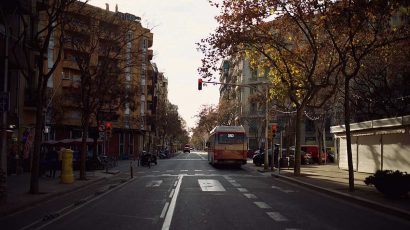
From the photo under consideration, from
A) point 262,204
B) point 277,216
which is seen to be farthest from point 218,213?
point 262,204

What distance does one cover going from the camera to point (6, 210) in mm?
12117

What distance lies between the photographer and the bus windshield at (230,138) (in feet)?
122

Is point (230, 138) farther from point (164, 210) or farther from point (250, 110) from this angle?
point (250, 110)

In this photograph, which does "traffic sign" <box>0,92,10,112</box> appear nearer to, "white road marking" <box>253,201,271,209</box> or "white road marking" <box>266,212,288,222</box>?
"white road marking" <box>253,201,271,209</box>

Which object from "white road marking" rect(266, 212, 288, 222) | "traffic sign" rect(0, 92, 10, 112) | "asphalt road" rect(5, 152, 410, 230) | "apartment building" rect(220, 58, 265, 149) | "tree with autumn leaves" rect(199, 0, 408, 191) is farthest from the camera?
"apartment building" rect(220, 58, 265, 149)

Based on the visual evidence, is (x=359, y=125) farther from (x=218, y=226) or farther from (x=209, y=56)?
(x=218, y=226)

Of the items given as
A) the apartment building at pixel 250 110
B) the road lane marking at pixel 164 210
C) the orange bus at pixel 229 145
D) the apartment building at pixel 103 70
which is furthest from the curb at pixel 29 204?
the apartment building at pixel 250 110

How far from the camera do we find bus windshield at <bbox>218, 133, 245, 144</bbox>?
3706 cm

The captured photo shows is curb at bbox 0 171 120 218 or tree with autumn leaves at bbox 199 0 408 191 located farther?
tree with autumn leaves at bbox 199 0 408 191

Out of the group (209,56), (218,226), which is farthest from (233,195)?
(209,56)

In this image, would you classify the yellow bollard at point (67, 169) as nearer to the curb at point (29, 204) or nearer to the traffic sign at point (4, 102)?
the curb at point (29, 204)

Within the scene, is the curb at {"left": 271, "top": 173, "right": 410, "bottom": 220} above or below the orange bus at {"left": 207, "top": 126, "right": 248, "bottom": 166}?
below

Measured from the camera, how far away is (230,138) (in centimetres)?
3706

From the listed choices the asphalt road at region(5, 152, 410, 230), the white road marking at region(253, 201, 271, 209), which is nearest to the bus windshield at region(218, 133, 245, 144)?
the asphalt road at region(5, 152, 410, 230)
